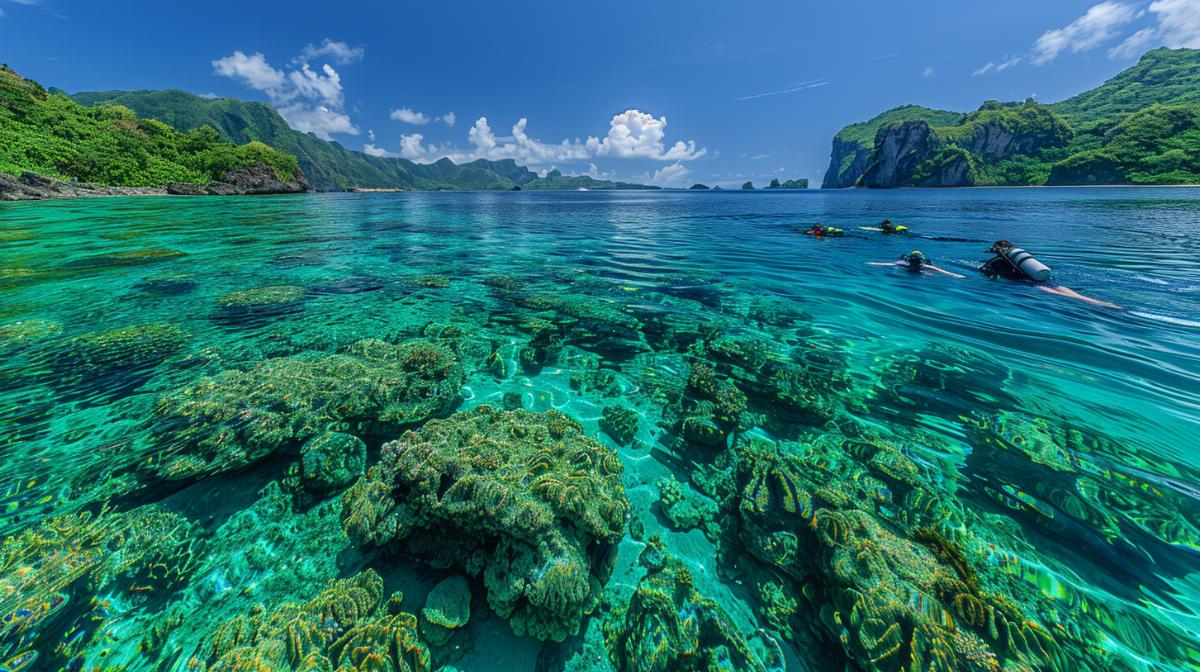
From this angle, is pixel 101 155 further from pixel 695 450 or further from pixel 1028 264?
pixel 1028 264

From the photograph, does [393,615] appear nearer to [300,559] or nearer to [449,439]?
[300,559]

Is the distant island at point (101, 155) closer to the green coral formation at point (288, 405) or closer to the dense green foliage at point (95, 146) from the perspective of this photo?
the dense green foliage at point (95, 146)

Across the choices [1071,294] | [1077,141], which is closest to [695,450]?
[1071,294]

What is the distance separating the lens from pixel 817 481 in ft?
16.4

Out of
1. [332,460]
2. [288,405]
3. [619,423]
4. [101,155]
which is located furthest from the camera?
[101,155]

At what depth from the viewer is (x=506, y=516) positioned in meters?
3.78

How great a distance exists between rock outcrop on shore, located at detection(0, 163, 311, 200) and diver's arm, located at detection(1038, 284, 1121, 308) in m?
91.0

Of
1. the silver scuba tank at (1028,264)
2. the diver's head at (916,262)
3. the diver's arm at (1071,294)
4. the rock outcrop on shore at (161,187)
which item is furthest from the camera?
the rock outcrop on shore at (161,187)

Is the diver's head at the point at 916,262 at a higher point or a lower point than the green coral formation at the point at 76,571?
higher

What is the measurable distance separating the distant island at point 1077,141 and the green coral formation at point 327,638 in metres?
158

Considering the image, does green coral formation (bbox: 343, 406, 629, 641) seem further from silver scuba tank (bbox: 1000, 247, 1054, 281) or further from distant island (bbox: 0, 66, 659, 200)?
distant island (bbox: 0, 66, 659, 200)

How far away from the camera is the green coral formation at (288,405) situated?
5.14m

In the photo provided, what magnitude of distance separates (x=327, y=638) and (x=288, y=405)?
162 inches

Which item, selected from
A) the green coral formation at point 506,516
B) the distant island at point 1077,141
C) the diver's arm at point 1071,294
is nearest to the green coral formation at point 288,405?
the green coral formation at point 506,516
